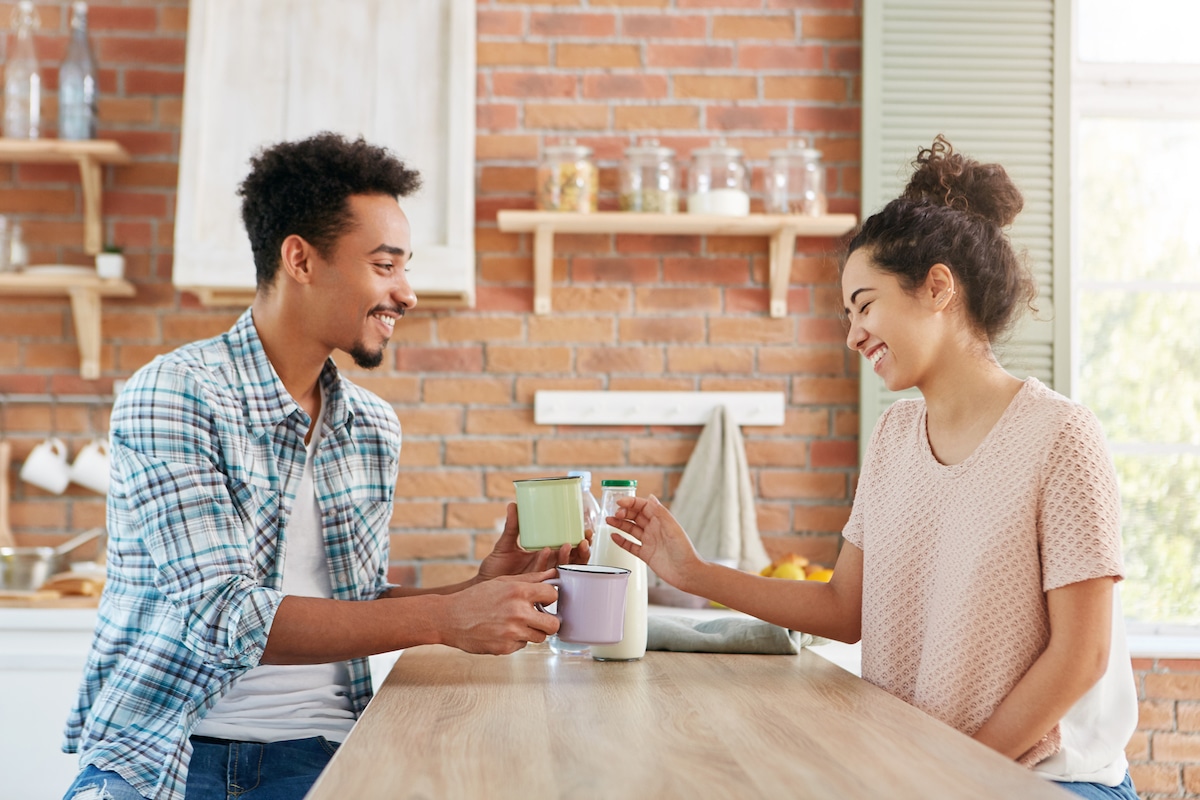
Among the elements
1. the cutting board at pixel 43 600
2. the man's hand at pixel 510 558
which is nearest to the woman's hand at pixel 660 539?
the man's hand at pixel 510 558

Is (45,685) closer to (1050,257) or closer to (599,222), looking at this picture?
(599,222)

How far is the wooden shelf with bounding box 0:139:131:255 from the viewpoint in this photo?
2459 mm

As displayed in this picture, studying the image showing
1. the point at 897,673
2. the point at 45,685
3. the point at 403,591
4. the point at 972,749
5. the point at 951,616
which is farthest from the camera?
the point at 45,685

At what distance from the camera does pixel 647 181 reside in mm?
2521

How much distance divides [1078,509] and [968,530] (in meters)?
0.13

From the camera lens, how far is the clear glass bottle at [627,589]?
1.37 meters

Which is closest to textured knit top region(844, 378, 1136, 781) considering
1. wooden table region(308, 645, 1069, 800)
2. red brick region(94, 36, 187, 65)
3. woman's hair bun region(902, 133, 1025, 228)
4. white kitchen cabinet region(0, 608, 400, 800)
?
wooden table region(308, 645, 1069, 800)

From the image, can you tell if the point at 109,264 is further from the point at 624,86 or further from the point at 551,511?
the point at 551,511

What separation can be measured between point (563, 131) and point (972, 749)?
2024mm

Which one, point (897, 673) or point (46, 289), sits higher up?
point (46, 289)

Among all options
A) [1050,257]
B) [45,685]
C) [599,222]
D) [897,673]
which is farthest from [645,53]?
[45,685]

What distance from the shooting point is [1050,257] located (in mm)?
2582

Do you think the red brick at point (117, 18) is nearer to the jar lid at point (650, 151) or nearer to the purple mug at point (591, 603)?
the jar lid at point (650, 151)

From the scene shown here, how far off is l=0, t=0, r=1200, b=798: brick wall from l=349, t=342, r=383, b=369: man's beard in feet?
3.02
